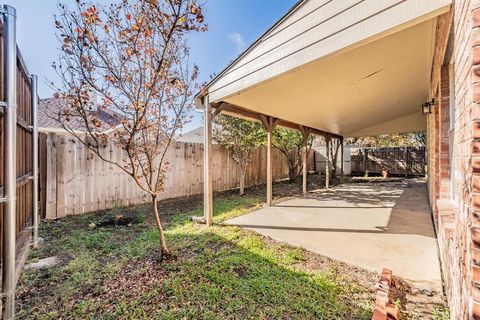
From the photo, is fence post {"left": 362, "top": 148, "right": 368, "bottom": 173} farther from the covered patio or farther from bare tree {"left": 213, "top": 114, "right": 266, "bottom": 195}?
bare tree {"left": 213, "top": 114, "right": 266, "bottom": 195}

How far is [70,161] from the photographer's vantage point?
4.75m

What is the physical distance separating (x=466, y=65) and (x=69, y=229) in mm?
5273

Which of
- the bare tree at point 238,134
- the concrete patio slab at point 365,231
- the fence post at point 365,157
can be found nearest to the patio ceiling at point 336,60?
the bare tree at point 238,134

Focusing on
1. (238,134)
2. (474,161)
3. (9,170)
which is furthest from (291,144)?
(9,170)

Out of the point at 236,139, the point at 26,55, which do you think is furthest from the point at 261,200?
the point at 26,55

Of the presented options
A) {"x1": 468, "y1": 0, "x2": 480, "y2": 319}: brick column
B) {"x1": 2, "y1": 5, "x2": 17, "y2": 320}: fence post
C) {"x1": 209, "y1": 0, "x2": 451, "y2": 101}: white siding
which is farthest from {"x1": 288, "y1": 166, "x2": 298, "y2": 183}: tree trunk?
{"x1": 2, "y1": 5, "x2": 17, "y2": 320}: fence post

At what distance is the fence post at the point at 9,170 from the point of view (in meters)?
1.61

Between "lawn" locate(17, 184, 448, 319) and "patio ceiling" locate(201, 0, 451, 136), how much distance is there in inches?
95.9

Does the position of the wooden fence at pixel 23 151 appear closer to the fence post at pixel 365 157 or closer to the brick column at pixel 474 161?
the brick column at pixel 474 161

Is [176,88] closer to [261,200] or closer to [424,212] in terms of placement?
[261,200]

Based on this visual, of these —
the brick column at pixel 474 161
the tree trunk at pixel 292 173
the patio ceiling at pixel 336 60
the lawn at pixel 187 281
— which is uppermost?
the patio ceiling at pixel 336 60

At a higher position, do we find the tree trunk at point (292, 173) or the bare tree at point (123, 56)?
the bare tree at point (123, 56)

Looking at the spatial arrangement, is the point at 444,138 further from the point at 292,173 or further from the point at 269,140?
the point at 292,173

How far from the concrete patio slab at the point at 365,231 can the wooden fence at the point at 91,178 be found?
8.83 feet
